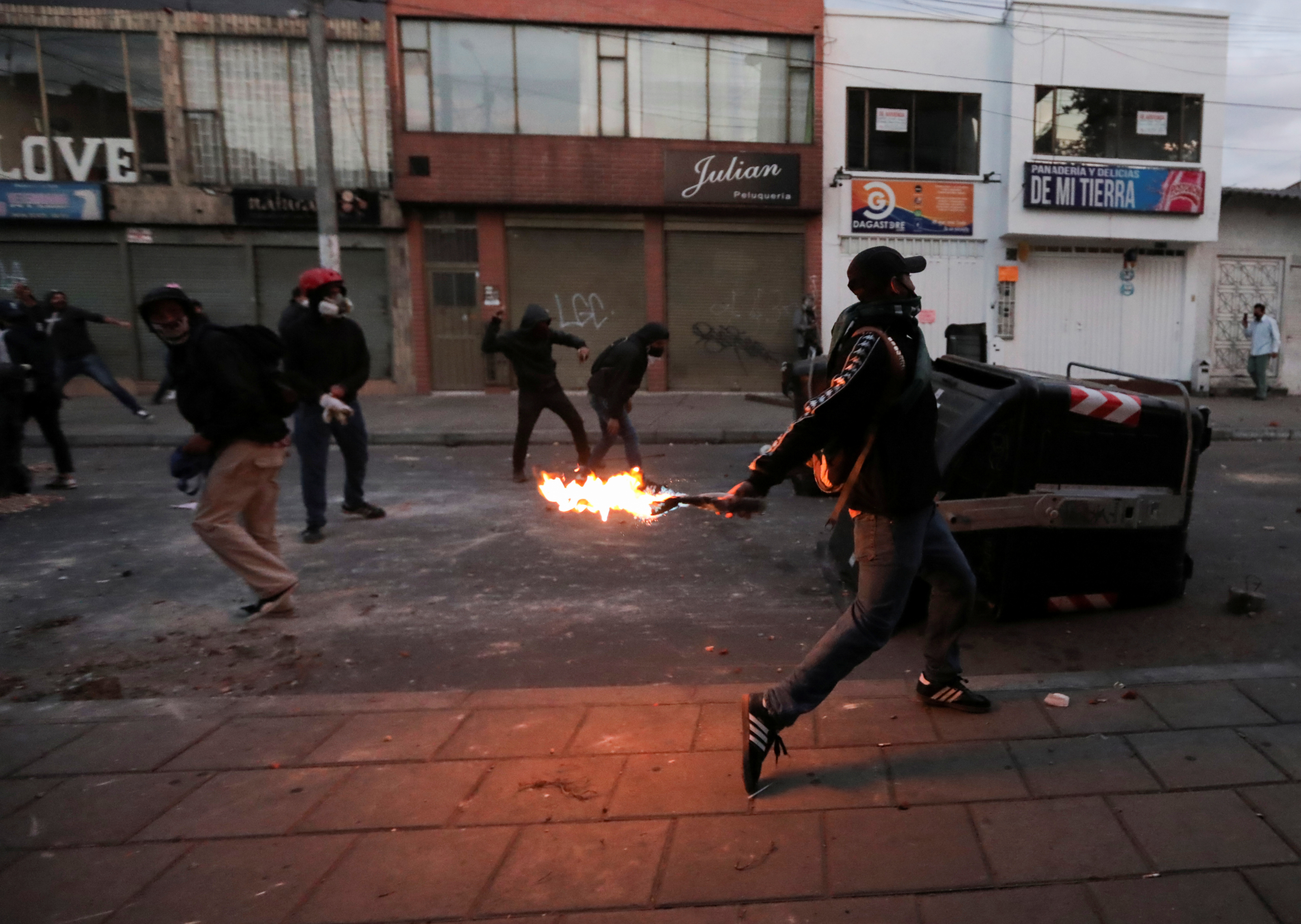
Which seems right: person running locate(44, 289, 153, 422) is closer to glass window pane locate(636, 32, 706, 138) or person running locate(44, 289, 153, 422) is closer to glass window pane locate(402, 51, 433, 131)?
glass window pane locate(402, 51, 433, 131)

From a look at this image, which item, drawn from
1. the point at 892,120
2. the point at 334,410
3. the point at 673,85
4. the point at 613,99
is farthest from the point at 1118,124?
the point at 334,410

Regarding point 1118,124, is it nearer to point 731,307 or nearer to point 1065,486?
point 731,307

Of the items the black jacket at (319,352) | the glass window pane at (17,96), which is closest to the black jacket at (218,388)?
the black jacket at (319,352)

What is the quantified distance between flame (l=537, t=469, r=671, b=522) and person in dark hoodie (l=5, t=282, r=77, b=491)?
677 cm

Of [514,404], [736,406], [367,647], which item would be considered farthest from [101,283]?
[367,647]

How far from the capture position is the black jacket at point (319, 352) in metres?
6.69

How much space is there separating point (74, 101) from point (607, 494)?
18065mm

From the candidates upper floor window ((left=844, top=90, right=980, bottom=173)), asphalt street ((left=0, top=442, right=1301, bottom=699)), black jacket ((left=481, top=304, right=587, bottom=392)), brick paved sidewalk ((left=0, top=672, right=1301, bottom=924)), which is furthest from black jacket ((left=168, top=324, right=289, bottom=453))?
upper floor window ((left=844, top=90, right=980, bottom=173))

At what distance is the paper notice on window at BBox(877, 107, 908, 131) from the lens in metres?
18.5

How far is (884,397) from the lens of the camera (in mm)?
2947

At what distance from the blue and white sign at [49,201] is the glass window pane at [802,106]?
42.4ft

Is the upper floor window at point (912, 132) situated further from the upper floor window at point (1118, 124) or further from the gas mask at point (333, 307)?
the gas mask at point (333, 307)

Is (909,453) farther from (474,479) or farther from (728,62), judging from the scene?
(728,62)

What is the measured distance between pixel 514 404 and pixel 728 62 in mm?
8009
